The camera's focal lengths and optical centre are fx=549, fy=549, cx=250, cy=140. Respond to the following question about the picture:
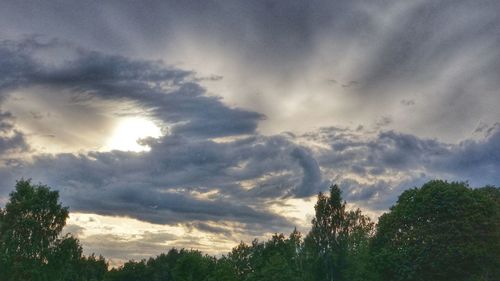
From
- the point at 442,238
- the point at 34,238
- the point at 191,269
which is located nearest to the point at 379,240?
the point at 442,238

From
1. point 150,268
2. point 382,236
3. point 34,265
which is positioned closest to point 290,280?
point 382,236

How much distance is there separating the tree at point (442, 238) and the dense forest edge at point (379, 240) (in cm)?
13

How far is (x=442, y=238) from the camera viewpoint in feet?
266

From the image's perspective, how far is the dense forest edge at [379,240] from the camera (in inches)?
3157

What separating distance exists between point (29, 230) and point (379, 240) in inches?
2266

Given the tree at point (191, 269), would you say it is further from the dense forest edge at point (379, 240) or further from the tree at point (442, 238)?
the tree at point (442, 238)

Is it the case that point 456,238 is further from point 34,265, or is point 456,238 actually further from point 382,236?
point 34,265

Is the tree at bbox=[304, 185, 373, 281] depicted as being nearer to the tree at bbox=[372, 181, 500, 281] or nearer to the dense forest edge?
the dense forest edge

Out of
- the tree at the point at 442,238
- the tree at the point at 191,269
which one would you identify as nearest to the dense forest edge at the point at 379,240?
the tree at the point at 442,238

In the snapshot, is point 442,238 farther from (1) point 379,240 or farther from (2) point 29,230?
(2) point 29,230

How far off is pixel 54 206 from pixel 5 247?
10668 mm

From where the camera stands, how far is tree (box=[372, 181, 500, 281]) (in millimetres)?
79375

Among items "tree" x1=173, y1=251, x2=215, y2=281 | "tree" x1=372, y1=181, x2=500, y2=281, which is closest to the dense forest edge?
"tree" x1=372, y1=181, x2=500, y2=281

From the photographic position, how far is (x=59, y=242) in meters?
93.2
